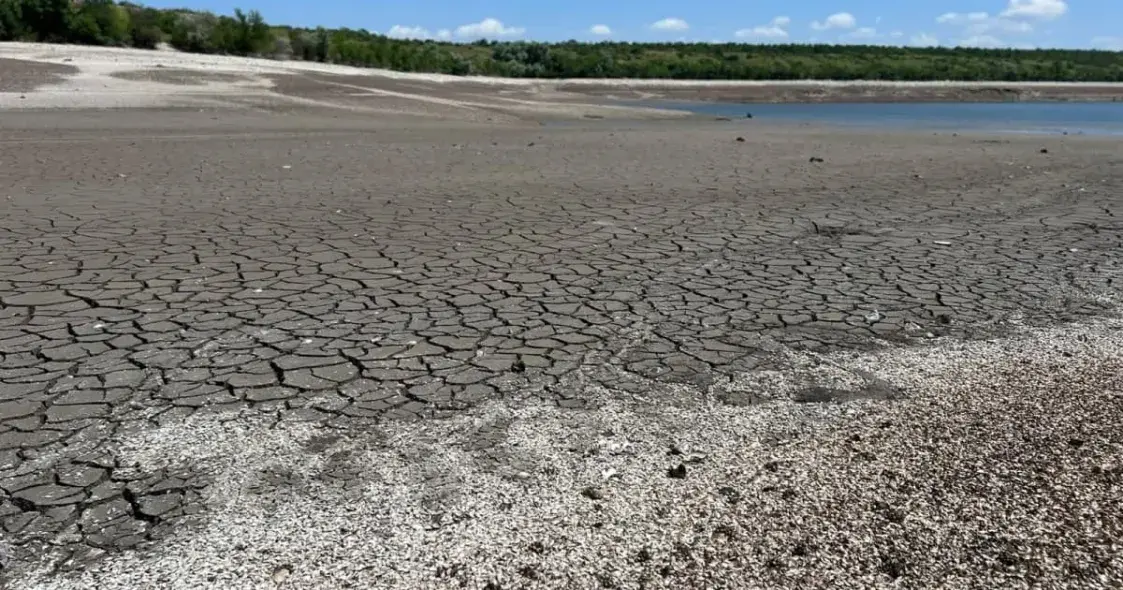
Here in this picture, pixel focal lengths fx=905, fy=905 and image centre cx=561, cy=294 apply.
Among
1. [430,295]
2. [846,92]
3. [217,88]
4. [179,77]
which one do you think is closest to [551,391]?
[430,295]

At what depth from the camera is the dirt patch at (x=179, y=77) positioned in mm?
26641

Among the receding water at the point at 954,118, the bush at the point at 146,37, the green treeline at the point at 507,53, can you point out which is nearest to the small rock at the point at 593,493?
the receding water at the point at 954,118

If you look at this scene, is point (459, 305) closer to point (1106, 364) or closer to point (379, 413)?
point (379, 413)

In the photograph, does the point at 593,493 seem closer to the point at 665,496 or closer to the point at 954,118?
the point at 665,496

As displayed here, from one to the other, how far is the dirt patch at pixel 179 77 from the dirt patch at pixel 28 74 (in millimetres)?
1590

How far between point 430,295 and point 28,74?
984 inches

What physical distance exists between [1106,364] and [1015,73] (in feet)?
322

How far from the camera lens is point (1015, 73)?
90188 mm

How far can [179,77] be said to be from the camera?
27719mm

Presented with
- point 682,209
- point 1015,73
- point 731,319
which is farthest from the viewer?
point 1015,73

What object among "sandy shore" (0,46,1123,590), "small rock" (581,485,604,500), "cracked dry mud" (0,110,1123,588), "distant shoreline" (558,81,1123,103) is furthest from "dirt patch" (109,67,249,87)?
"small rock" (581,485,604,500)

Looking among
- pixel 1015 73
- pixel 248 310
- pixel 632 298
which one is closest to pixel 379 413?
pixel 248 310

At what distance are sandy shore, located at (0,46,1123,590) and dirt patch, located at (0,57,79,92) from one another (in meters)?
16.1

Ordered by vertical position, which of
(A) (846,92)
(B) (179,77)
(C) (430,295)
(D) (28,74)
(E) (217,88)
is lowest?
(C) (430,295)
